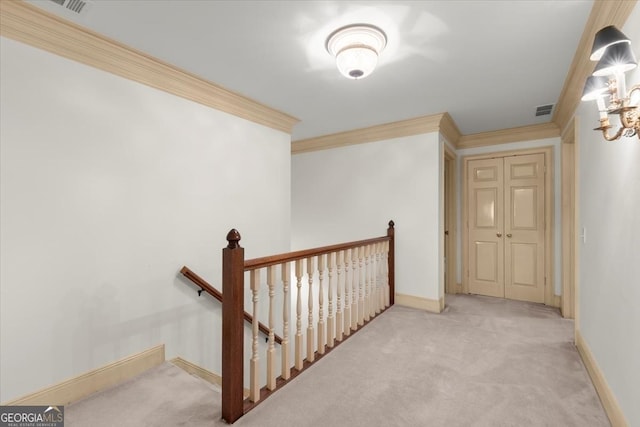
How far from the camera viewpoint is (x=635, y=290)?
1.41 meters

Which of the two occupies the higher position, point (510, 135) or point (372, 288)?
point (510, 135)

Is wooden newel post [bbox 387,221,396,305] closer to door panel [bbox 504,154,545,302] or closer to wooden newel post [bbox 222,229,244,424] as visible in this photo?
door panel [bbox 504,154,545,302]

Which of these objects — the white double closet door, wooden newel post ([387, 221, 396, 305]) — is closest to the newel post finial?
wooden newel post ([387, 221, 396, 305])

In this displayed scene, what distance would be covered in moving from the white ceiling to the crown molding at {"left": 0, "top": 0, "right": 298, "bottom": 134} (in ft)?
0.30

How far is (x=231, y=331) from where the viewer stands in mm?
1649

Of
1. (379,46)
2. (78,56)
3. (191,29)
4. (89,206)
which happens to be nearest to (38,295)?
(89,206)

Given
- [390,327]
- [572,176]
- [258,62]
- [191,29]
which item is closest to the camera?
[191,29]

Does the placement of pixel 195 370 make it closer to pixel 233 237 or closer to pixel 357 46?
pixel 233 237

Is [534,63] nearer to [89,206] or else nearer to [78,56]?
[78,56]

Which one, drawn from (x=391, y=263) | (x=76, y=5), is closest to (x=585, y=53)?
(x=391, y=263)

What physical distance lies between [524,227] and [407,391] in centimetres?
316

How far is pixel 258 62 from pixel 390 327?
2.74 m

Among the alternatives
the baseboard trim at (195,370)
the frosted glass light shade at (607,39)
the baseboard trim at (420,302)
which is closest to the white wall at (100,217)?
the baseboard trim at (195,370)

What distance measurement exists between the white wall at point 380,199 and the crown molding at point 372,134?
0.24 feet
